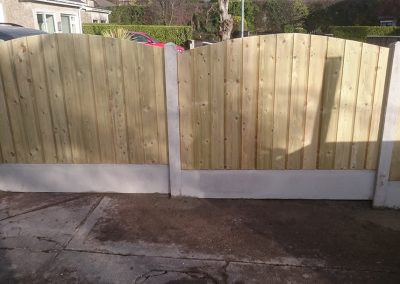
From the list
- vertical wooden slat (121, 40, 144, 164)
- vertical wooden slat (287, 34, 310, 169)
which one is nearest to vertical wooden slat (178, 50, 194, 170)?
vertical wooden slat (121, 40, 144, 164)

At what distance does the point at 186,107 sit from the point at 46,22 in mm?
18337

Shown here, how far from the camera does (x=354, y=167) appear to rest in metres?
4.22

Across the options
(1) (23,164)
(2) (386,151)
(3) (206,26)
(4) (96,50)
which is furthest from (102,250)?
(3) (206,26)

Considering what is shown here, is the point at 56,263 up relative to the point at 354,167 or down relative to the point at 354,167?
down

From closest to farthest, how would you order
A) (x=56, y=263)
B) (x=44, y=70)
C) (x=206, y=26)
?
1. (x=56, y=263)
2. (x=44, y=70)
3. (x=206, y=26)

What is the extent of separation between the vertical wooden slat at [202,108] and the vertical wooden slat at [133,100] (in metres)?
0.67

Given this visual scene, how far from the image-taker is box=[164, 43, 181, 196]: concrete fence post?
13.2ft

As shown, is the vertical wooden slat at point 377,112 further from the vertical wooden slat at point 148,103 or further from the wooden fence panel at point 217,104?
the vertical wooden slat at point 148,103

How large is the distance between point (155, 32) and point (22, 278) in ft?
77.7

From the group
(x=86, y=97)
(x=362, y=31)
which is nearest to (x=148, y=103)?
(x=86, y=97)

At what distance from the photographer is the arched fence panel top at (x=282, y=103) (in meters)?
3.90

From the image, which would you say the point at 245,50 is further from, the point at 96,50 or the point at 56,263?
the point at 56,263

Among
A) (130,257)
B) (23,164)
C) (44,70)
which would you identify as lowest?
(130,257)

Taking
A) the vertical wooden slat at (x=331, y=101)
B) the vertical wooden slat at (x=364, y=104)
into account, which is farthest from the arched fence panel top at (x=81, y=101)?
the vertical wooden slat at (x=364, y=104)
